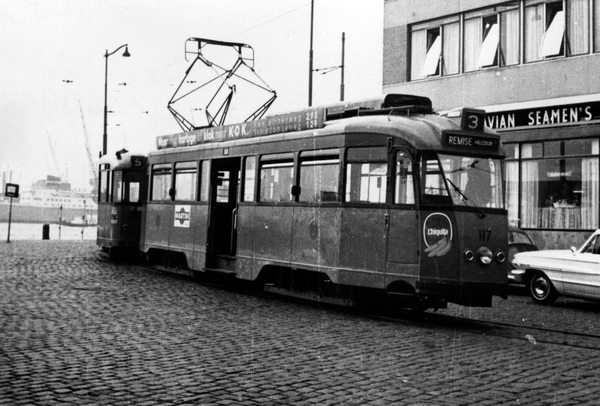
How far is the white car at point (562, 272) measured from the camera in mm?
14309

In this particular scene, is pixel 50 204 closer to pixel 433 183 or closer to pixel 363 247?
pixel 363 247

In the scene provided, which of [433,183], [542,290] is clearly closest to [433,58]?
[542,290]

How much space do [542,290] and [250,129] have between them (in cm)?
654

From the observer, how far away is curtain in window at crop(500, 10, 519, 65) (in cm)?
2473

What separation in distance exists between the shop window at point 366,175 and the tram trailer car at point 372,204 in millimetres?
17

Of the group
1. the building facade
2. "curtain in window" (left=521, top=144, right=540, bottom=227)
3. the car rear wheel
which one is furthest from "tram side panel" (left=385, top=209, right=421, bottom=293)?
"curtain in window" (left=521, top=144, right=540, bottom=227)

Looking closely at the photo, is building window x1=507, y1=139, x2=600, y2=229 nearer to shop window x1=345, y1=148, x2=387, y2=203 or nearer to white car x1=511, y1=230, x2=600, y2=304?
white car x1=511, y1=230, x2=600, y2=304

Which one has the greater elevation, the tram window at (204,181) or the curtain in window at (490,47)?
the curtain in window at (490,47)

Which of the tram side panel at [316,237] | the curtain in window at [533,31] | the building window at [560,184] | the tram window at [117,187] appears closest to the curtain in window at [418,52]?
the curtain in window at [533,31]

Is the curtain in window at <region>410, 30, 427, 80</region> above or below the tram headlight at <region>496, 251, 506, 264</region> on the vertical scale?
above

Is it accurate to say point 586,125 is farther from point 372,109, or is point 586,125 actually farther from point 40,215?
→ point 40,215

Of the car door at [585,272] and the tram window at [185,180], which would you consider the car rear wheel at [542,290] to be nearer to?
the car door at [585,272]

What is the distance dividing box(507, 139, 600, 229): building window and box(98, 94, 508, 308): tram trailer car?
443 inches

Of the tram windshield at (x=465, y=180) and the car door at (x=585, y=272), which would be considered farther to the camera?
the car door at (x=585, y=272)
